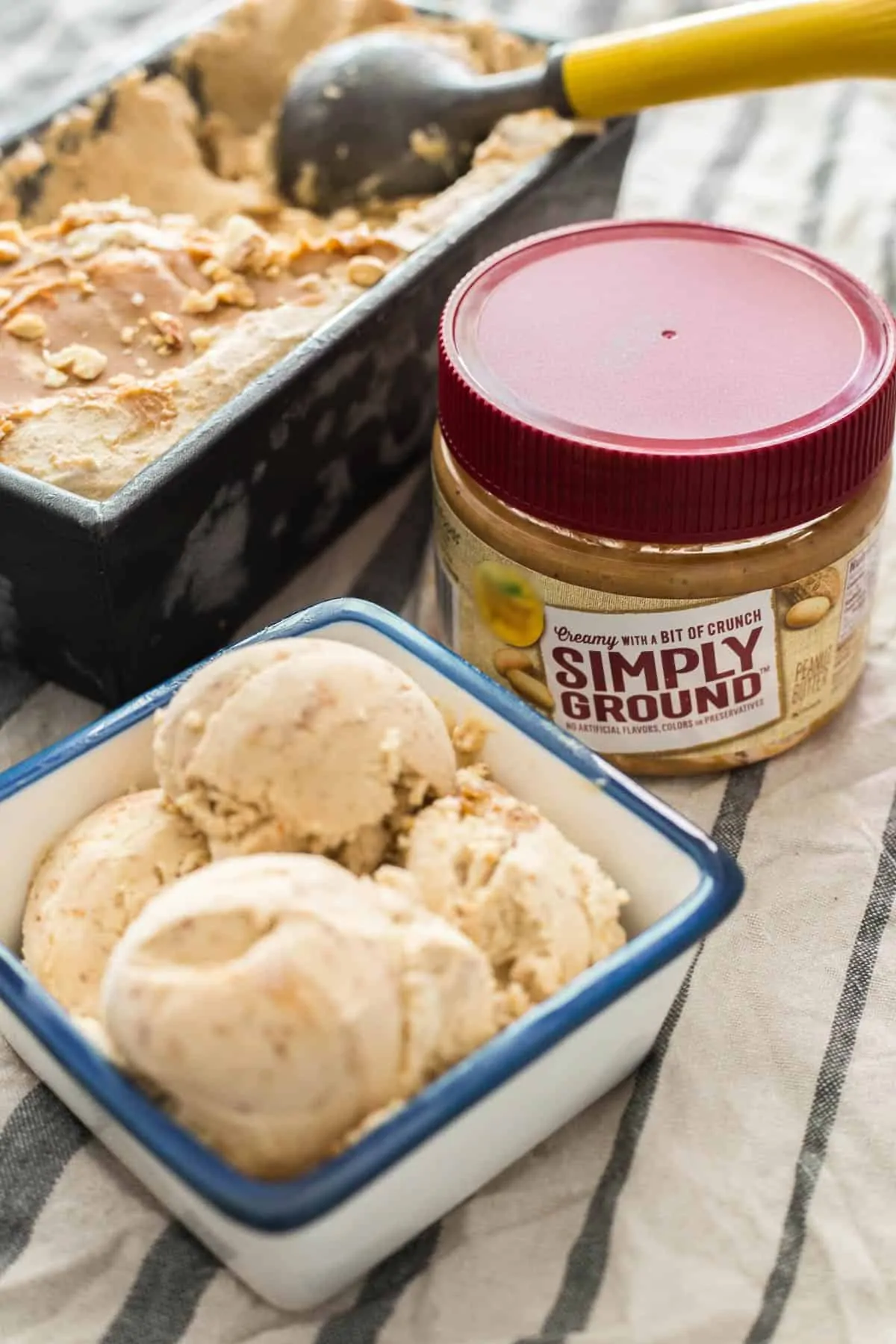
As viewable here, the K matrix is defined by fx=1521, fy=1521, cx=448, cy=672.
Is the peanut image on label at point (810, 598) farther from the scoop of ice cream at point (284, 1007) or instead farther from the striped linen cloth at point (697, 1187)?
the scoop of ice cream at point (284, 1007)

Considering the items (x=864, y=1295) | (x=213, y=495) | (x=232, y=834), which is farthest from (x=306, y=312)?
(x=864, y=1295)

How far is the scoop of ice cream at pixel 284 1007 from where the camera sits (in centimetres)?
54

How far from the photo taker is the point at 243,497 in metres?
0.91

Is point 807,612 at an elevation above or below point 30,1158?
Answer: above

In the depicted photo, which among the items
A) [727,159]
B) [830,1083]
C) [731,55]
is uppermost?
[731,55]

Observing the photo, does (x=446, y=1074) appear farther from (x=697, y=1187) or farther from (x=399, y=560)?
(x=399, y=560)

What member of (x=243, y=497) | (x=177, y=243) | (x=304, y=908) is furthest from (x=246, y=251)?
(x=304, y=908)

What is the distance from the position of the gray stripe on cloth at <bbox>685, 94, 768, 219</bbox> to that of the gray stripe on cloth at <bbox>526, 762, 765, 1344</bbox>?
84 centimetres

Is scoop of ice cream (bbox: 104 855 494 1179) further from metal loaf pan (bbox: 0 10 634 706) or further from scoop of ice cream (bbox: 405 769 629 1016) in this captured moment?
metal loaf pan (bbox: 0 10 634 706)

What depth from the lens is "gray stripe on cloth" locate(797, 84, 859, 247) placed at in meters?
1.34

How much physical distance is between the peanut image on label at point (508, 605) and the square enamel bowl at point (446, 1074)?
9 centimetres

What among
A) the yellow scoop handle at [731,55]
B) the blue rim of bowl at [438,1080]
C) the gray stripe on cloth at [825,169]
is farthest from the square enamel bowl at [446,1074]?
the gray stripe on cloth at [825,169]

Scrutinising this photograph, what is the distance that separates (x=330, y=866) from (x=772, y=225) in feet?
Answer: 3.12

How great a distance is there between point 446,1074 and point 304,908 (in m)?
0.08
